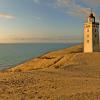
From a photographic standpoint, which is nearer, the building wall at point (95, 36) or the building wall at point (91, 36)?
the building wall at point (91, 36)

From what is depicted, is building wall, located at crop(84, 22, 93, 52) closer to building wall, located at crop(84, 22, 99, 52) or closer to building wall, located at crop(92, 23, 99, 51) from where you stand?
building wall, located at crop(84, 22, 99, 52)

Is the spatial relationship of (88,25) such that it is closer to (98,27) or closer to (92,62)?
(98,27)

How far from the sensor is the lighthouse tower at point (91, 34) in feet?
161

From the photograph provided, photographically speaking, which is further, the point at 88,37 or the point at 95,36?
the point at 95,36

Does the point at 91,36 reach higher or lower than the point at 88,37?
higher

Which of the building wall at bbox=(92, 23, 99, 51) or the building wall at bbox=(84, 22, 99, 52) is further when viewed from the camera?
the building wall at bbox=(92, 23, 99, 51)

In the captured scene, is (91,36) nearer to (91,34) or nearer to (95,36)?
(91,34)

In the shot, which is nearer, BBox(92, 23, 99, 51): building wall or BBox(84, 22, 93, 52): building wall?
BBox(84, 22, 93, 52): building wall

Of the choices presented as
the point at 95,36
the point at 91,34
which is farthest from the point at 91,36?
the point at 95,36

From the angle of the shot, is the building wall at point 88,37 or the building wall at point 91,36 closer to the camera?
the building wall at point 91,36

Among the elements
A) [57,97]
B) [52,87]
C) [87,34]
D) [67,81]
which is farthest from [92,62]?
[57,97]

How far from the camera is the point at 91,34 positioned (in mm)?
49188

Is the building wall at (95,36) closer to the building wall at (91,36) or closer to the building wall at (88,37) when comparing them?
the building wall at (91,36)

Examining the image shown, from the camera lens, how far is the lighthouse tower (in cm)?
4916
